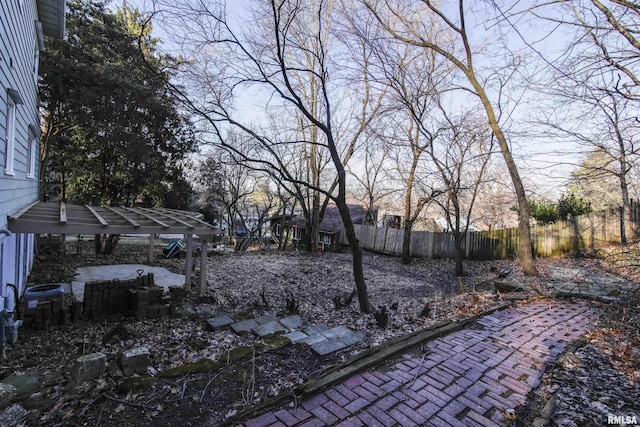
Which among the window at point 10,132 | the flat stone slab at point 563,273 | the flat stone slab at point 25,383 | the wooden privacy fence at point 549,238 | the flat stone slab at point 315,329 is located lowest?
the flat stone slab at point 315,329

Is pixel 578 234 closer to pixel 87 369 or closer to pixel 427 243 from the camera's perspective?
pixel 427 243

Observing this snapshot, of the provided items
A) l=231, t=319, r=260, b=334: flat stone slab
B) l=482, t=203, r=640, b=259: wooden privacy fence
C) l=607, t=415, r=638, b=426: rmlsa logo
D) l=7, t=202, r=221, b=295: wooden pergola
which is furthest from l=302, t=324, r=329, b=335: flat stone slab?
l=482, t=203, r=640, b=259: wooden privacy fence

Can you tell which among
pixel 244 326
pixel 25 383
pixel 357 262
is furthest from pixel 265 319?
pixel 25 383

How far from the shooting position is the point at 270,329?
4117 mm

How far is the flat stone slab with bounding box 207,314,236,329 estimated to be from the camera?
13.9 feet

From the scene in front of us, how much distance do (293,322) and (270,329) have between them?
448mm

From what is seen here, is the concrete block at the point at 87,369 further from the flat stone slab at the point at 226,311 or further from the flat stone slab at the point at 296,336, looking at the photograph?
the flat stone slab at the point at 226,311

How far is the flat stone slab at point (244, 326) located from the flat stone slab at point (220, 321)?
0.38ft

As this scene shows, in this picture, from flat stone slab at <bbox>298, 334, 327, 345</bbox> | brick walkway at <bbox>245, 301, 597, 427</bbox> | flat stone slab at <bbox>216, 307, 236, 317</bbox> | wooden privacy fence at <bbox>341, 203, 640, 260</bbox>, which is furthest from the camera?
wooden privacy fence at <bbox>341, 203, 640, 260</bbox>

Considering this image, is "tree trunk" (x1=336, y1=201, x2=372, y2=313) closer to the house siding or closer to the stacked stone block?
the stacked stone block

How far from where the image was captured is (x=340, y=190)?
5172mm

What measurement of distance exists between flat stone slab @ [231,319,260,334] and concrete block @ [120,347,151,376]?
1.32 m

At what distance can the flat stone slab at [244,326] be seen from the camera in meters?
4.08

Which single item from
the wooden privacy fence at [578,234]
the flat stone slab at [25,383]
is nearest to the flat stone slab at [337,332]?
the flat stone slab at [25,383]
